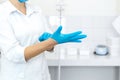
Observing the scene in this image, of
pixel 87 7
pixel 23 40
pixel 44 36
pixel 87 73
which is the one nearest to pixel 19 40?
pixel 23 40

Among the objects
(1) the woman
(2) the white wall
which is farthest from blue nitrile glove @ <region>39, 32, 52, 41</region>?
(2) the white wall

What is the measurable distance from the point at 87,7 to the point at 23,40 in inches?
50.4

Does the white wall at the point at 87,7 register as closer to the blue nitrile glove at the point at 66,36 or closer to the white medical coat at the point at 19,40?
the white medical coat at the point at 19,40

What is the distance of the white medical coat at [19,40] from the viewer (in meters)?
1.21

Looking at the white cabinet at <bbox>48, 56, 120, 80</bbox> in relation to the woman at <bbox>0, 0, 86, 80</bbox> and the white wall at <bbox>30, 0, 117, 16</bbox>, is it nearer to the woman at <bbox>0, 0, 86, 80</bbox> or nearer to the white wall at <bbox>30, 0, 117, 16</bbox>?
the white wall at <bbox>30, 0, 117, 16</bbox>

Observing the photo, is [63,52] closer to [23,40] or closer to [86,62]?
[86,62]

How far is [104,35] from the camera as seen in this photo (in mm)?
2439

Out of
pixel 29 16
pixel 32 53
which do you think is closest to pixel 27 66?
pixel 32 53

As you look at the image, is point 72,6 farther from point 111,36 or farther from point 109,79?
point 109,79

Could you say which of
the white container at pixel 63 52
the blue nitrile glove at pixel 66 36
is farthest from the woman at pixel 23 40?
the white container at pixel 63 52

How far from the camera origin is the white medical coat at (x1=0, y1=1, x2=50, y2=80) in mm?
1209

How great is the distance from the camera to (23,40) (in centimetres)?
129

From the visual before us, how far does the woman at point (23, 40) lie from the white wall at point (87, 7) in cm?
97

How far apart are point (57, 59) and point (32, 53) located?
A: 89 centimetres
